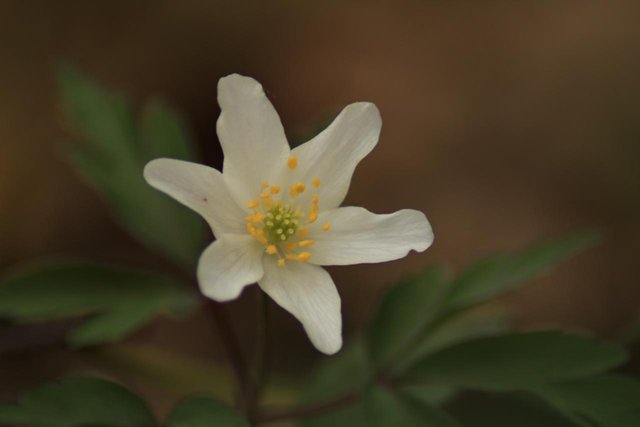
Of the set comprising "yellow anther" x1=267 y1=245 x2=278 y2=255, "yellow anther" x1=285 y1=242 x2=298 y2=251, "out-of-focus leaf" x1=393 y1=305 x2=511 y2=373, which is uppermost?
"out-of-focus leaf" x1=393 y1=305 x2=511 y2=373

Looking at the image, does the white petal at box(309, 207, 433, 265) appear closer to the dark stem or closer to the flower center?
the flower center

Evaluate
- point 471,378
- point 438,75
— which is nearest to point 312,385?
point 471,378

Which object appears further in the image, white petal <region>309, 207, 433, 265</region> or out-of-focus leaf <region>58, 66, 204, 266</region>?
out-of-focus leaf <region>58, 66, 204, 266</region>

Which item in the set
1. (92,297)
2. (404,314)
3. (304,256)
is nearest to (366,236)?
(304,256)

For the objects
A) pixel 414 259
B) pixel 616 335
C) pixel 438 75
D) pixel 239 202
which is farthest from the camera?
pixel 438 75

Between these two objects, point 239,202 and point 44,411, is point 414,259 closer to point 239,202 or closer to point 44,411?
point 239,202

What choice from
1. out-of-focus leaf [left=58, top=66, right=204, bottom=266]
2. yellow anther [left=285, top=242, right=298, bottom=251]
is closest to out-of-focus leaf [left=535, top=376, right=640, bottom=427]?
yellow anther [left=285, top=242, right=298, bottom=251]
